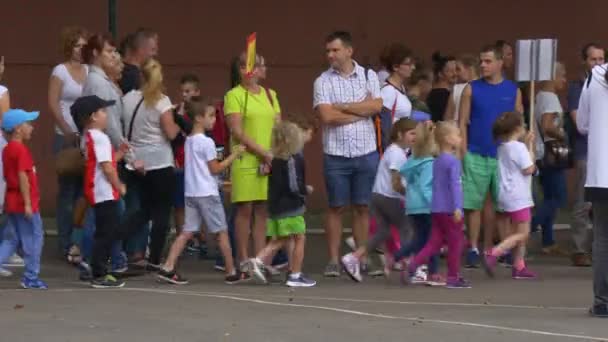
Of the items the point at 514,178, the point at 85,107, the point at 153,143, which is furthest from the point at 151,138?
the point at 514,178

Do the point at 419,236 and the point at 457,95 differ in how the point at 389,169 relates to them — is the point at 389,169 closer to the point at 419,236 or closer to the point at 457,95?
the point at 419,236

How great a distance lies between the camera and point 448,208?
1286cm

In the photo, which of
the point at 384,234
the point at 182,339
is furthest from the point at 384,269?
the point at 182,339

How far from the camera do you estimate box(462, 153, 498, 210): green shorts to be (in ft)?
46.2

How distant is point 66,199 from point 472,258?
3469mm

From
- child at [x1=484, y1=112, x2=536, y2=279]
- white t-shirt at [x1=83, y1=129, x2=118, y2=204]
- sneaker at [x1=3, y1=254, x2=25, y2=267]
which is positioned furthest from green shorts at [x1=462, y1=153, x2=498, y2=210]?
sneaker at [x1=3, y1=254, x2=25, y2=267]

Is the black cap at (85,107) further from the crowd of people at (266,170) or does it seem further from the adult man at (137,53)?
the adult man at (137,53)

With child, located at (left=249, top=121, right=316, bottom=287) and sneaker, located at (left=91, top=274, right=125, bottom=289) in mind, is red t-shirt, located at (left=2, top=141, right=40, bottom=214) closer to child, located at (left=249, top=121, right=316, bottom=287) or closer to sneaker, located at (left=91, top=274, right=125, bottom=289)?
sneaker, located at (left=91, top=274, right=125, bottom=289)

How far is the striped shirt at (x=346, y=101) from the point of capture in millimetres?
13547

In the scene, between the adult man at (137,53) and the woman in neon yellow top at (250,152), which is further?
the adult man at (137,53)

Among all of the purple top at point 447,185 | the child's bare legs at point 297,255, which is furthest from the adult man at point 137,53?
the purple top at point 447,185

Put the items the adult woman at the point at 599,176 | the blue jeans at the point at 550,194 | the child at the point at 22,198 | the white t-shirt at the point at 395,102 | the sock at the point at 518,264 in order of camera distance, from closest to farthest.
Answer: the adult woman at the point at 599,176 < the child at the point at 22,198 < the sock at the point at 518,264 < the white t-shirt at the point at 395,102 < the blue jeans at the point at 550,194

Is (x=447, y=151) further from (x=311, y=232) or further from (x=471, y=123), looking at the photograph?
(x=311, y=232)

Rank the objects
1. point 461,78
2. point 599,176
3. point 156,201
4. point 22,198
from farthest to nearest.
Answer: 1. point 461,78
2. point 156,201
3. point 22,198
4. point 599,176
